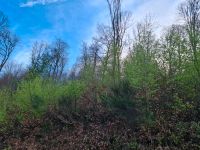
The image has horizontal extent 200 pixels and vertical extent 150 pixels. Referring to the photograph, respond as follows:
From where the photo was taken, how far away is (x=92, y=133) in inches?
747

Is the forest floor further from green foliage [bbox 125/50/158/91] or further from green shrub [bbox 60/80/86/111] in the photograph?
green foliage [bbox 125/50/158/91]

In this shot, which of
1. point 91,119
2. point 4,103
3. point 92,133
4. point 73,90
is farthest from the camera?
point 4,103

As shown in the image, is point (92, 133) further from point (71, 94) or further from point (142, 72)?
point (71, 94)

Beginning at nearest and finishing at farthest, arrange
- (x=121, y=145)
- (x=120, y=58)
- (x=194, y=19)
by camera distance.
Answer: (x=121, y=145) < (x=120, y=58) < (x=194, y=19)

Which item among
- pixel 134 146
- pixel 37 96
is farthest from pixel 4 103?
pixel 134 146

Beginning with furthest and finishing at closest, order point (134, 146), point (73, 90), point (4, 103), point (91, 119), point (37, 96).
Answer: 1. point (4, 103)
2. point (37, 96)
3. point (73, 90)
4. point (91, 119)
5. point (134, 146)

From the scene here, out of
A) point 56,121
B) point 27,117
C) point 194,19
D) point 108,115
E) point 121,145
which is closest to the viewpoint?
point 121,145

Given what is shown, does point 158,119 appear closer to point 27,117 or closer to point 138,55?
point 138,55

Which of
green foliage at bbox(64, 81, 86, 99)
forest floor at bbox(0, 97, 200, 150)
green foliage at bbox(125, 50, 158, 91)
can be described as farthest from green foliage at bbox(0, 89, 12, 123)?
green foliage at bbox(125, 50, 158, 91)

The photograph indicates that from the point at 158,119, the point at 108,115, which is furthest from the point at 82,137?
the point at 158,119

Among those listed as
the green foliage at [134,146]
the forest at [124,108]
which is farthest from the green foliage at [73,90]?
the green foliage at [134,146]

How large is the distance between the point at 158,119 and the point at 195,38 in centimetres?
498

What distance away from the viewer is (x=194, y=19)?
3219cm

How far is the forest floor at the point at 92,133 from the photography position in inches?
617
